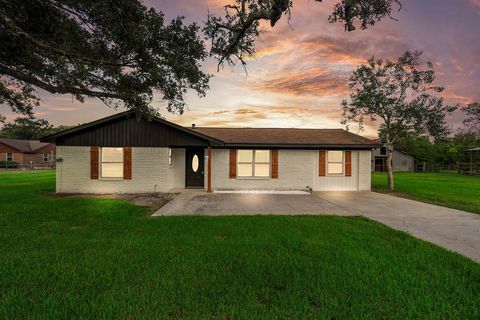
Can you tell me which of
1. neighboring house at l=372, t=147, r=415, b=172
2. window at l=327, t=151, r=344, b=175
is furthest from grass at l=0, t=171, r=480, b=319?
neighboring house at l=372, t=147, r=415, b=172

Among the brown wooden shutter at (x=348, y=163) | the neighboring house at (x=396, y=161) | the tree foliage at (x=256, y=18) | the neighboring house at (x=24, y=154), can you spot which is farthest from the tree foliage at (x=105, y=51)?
the neighboring house at (x=396, y=161)

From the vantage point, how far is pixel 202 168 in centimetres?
1382

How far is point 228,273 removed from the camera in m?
3.44

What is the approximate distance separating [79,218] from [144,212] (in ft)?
5.79

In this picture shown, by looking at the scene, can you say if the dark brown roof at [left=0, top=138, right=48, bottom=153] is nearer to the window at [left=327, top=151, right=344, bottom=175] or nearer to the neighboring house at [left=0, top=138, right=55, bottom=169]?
the neighboring house at [left=0, top=138, right=55, bottom=169]

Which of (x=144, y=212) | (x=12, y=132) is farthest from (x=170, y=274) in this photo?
(x=12, y=132)

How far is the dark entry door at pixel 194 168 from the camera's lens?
13.8 metres

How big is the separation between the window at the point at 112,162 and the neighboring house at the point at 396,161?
41960mm

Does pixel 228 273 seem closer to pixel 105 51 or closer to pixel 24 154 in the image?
pixel 105 51

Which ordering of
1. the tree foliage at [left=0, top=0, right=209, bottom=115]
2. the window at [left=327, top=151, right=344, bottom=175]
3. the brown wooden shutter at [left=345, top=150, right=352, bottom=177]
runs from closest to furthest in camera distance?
the tree foliage at [left=0, top=0, right=209, bottom=115] → the brown wooden shutter at [left=345, top=150, right=352, bottom=177] → the window at [left=327, top=151, right=344, bottom=175]

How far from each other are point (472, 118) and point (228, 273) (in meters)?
56.2

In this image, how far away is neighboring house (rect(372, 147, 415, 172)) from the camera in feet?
136

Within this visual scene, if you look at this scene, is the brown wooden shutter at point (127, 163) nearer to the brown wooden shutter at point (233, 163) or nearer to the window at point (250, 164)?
the brown wooden shutter at point (233, 163)

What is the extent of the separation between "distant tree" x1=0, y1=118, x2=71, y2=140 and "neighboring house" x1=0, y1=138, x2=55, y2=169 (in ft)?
59.6
